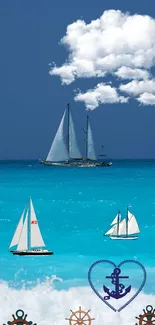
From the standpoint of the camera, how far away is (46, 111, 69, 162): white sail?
60594 mm

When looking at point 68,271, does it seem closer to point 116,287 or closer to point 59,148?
point 116,287

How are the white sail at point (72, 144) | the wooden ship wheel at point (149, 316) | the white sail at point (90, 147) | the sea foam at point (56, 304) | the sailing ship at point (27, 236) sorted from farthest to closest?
1. the white sail at point (90, 147)
2. the white sail at point (72, 144)
3. the sailing ship at point (27, 236)
4. the sea foam at point (56, 304)
5. the wooden ship wheel at point (149, 316)

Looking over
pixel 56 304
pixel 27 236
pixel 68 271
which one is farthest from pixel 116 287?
pixel 68 271

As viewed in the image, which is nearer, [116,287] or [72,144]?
[116,287]

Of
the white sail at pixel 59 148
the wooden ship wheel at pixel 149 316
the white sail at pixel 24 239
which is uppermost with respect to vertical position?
the white sail at pixel 59 148

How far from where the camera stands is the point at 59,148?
62.2 metres

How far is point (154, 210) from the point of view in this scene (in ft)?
106

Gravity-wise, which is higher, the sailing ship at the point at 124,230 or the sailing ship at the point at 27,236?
the sailing ship at the point at 124,230

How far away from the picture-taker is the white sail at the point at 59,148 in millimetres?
60594

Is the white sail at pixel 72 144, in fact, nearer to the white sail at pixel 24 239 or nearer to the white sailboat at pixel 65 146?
the white sailboat at pixel 65 146

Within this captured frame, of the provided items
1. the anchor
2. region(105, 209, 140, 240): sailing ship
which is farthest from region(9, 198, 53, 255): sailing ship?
region(105, 209, 140, 240): sailing ship

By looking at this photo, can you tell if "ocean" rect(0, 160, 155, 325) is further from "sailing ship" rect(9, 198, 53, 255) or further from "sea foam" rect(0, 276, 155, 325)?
"sailing ship" rect(9, 198, 53, 255)

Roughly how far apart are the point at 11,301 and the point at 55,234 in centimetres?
1049

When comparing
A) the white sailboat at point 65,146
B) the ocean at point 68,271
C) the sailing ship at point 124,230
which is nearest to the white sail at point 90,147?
the white sailboat at point 65,146
